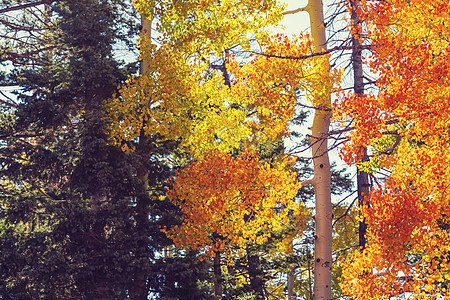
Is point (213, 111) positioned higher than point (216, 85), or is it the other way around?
point (216, 85)

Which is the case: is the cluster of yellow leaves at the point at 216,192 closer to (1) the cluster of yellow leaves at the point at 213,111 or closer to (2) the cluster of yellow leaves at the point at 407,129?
(1) the cluster of yellow leaves at the point at 213,111

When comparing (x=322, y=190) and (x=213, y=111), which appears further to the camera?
(x=213, y=111)

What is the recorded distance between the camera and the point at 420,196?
6574 millimetres

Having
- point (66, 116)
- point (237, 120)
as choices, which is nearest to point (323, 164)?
point (237, 120)

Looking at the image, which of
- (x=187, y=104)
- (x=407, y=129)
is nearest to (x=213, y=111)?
(x=187, y=104)

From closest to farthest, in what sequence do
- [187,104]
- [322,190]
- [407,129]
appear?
1. [407,129]
2. [322,190]
3. [187,104]

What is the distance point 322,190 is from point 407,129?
1.76 meters

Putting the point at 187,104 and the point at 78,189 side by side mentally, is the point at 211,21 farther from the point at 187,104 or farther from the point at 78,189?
the point at 78,189

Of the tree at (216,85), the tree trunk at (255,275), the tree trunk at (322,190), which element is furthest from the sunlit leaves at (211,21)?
the tree trunk at (255,275)

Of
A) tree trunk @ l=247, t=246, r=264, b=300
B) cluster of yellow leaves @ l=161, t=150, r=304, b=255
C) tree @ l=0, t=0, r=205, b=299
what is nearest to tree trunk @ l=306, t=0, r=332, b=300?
cluster of yellow leaves @ l=161, t=150, r=304, b=255

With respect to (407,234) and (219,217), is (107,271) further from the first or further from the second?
(407,234)

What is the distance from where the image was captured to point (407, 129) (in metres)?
6.47

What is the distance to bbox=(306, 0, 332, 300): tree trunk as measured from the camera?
23.0 feet

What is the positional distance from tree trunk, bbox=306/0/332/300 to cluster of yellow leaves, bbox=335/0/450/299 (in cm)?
41
